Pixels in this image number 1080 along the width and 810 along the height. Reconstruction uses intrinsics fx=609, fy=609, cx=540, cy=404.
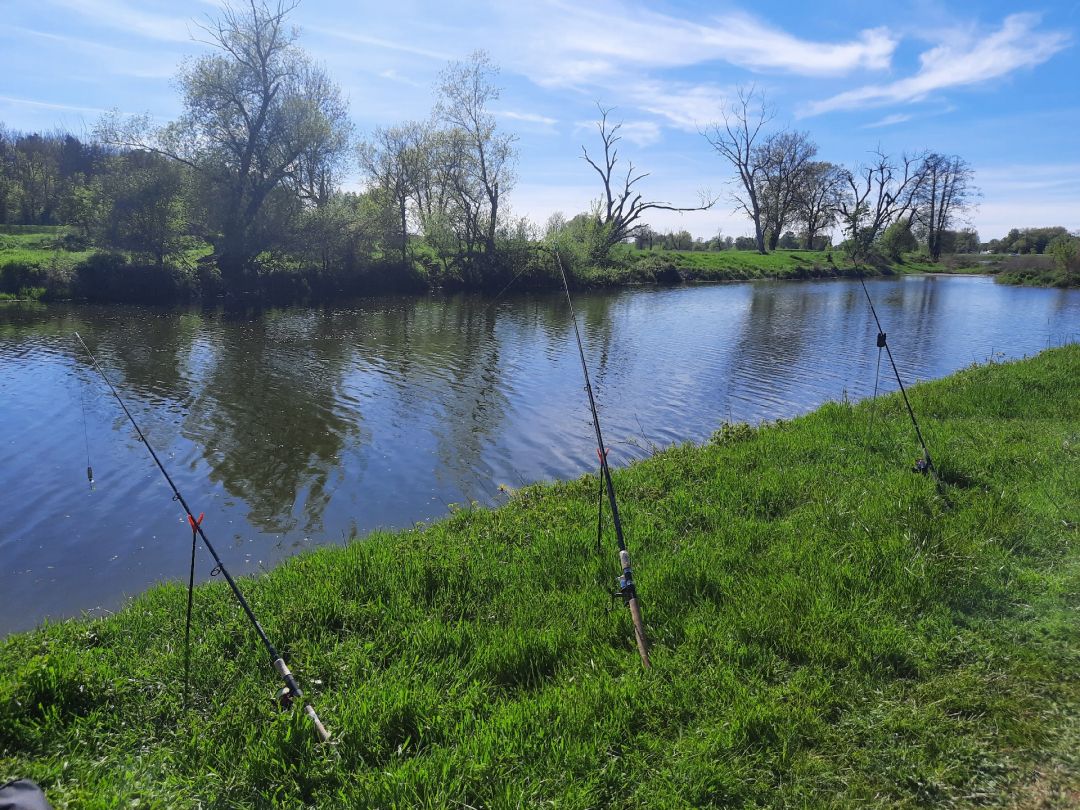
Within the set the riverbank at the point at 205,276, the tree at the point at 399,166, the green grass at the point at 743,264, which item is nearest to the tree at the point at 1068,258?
the green grass at the point at 743,264

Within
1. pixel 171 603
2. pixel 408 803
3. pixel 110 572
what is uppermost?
pixel 408 803

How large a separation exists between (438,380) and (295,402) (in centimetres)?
412

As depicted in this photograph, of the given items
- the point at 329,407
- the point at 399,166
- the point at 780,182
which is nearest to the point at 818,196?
the point at 780,182

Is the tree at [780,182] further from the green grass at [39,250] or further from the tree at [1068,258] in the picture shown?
the green grass at [39,250]

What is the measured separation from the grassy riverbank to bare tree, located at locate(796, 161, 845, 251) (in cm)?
8342

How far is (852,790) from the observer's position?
3102 millimetres

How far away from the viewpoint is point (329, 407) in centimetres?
1452

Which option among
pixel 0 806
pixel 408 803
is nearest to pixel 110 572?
pixel 0 806

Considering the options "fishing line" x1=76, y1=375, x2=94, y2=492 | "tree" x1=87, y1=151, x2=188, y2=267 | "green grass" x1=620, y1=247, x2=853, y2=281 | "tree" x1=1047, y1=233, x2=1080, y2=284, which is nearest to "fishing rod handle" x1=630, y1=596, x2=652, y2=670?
"fishing line" x1=76, y1=375, x2=94, y2=492

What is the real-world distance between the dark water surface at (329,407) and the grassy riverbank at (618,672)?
2.77 meters

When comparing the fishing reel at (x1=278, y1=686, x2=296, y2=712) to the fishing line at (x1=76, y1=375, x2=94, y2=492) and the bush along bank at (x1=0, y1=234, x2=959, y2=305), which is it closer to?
the fishing line at (x1=76, y1=375, x2=94, y2=492)

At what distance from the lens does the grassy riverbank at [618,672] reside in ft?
10.5

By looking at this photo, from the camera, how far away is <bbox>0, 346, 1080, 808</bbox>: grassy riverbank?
10.5 feet

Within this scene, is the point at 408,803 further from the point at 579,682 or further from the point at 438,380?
the point at 438,380
